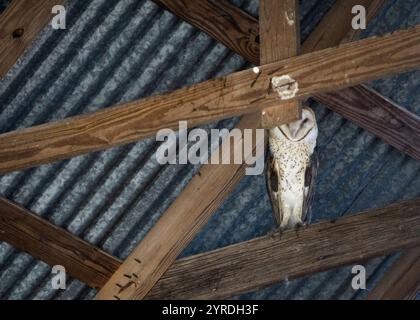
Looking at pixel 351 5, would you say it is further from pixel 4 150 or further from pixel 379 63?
pixel 4 150

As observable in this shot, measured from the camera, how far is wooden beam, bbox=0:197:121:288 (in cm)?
559

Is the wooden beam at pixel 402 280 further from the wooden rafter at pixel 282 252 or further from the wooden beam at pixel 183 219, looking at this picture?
the wooden beam at pixel 183 219

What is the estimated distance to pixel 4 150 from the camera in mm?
4844

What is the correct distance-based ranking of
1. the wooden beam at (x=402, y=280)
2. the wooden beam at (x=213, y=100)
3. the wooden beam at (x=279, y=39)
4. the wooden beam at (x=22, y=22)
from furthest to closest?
1. the wooden beam at (x=402, y=280)
2. the wooden beam at (x=22, y=22)
3. the wooden beam at (x=279, y=39)
4. the wooden beam at (x=213, y=100)

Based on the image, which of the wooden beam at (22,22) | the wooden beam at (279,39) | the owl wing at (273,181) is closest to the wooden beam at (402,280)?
the owl wing at (273,181)

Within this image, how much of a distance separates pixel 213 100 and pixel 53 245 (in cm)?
151

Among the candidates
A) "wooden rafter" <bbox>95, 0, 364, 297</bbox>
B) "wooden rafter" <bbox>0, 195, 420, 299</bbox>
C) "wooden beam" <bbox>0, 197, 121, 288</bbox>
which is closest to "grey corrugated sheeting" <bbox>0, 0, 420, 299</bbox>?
"wooden beam" <bbox>0, 197, 121, 288</bbox>

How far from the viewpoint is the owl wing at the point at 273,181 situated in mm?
5613

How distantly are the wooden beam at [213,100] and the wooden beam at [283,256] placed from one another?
3.12 feet

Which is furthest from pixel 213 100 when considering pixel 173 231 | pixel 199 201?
pixel 173 231

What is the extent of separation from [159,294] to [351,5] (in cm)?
147

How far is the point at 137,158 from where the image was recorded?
18.4 feet

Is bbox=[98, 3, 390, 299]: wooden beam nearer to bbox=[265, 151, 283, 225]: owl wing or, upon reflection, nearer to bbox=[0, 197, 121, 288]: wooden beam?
bbox=[0, 197, 121, 288]: wooden beam

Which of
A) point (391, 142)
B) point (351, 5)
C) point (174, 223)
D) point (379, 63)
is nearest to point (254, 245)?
point (174, 223)
